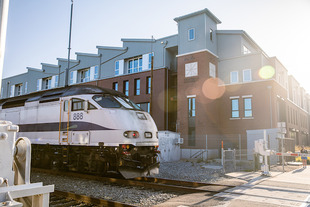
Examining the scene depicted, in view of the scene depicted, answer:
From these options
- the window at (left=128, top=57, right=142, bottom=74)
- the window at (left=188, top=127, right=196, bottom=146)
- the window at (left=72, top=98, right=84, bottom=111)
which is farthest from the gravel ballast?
the window at (left=128, top=57, right=142, bottom=74)

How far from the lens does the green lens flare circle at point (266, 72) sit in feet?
88.9

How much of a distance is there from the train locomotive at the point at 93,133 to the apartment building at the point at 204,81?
1459 cm

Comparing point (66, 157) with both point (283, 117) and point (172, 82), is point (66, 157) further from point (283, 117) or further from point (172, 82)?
point (283, 117)

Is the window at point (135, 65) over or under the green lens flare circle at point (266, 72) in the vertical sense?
over

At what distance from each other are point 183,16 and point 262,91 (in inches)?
451

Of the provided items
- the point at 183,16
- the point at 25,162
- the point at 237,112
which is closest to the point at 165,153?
the point at 237,112

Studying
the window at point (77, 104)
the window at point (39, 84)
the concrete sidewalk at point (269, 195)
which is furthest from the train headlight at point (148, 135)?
the window at point (39, 84)

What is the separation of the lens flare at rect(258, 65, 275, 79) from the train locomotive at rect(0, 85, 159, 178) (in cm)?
2043

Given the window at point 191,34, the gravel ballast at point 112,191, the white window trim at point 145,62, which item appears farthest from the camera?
the white window trim at point 145,62

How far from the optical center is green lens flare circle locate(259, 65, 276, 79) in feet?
88.9

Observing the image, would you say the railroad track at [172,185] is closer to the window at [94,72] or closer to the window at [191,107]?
the window at [191,107]

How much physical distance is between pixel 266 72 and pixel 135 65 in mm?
15332

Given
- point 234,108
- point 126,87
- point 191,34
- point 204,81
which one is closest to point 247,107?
point 234,108

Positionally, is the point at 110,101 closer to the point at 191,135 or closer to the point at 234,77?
the point at 191,135
